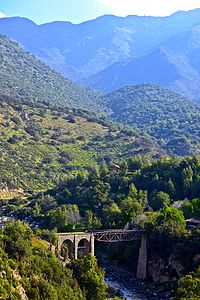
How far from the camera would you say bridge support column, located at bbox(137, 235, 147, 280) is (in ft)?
234

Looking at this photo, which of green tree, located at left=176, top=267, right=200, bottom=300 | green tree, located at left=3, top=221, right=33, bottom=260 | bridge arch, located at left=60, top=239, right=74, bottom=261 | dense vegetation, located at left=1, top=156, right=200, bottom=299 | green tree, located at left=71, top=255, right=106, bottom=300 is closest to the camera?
green tree, located at left=176, top=267, right=200, bottom=300

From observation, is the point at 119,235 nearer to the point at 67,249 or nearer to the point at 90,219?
the point at 67,249

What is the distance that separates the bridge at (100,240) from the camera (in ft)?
227

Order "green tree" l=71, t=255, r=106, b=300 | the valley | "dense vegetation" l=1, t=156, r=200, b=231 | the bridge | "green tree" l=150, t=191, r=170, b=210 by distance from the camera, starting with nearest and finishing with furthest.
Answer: the valley, "green tree" l=71, t=255, r=106, b=300, the bridge, "dense vegetation" l=1, t=156, r=200, b=231, "green tree" l=150, t=191, r=170, b=210

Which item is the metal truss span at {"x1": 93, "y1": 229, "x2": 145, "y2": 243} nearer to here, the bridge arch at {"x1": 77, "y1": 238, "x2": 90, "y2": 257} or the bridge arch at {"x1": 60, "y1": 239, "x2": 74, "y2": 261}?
the bridge arch at {"x1": 77, "y1": 238, "x2": 90, "y2": 257}

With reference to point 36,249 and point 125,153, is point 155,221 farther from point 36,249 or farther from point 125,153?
point 125,153

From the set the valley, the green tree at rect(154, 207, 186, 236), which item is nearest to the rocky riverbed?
the valley

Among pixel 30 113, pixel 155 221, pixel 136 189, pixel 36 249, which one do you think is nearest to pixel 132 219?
pixel 155 221

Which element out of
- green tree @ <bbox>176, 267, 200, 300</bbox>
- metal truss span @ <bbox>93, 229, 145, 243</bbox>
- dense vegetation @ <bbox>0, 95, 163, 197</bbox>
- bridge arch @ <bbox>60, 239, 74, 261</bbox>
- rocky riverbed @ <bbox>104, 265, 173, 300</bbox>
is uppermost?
dense vegetation @ <bbox>0, 95, 163, 197</bbox>

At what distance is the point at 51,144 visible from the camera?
15075 centimetres

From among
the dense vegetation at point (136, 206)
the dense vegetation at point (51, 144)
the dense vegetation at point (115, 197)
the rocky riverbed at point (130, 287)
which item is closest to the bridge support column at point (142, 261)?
the dense vegetation at point (136, 206)

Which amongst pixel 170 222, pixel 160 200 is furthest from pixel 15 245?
pixel 160 200

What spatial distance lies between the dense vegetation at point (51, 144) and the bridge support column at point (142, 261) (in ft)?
167

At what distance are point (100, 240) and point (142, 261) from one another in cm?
631
